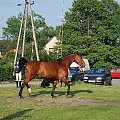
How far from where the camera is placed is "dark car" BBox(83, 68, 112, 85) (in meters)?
37.8

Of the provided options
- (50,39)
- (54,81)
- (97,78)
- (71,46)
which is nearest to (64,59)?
(54,81)

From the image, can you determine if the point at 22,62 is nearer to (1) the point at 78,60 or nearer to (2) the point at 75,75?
(1) the point at 78,60

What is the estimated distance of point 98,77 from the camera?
38.2 meters

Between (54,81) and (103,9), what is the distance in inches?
2109

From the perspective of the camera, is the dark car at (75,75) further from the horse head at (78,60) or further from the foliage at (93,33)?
the foliage at (93,33)

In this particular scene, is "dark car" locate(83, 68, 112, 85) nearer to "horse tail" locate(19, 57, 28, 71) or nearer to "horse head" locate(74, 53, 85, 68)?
"horse head" locate(74, 53, 85, 68)

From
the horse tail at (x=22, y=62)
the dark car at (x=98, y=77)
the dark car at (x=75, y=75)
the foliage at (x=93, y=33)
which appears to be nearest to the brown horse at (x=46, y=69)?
the horse tail at (x=22, y=62)

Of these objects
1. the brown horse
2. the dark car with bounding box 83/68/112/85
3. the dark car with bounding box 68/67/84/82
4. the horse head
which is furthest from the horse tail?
the dark car with bounding box 68/67/84/82

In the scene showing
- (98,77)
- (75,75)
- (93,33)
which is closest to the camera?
(98,77)

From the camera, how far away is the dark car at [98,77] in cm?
3775

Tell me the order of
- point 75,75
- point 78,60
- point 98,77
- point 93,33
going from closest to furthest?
point 78,60
point 98,77
point 75,75
point 93,33

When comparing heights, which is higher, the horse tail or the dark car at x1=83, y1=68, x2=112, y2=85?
the horse tail

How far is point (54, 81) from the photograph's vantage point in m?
18.8

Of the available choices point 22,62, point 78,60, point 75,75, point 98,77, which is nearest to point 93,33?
point 75,75
